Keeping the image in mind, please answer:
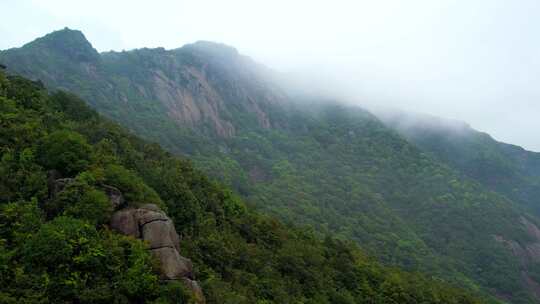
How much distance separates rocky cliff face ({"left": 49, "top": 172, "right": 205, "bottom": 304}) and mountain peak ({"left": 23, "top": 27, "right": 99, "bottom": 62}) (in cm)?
11035

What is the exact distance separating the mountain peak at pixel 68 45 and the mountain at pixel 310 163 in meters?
0.39

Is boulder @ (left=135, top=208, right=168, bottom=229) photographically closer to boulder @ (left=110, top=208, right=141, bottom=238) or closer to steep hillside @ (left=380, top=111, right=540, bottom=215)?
boulder @ (left=110, top=208, right=141, bottom=238)

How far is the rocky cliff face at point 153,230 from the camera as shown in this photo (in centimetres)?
2214

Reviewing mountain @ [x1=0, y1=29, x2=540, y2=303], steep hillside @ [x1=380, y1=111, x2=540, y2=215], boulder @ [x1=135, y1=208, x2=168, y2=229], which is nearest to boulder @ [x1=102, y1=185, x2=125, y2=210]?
boulder @ [x1=135, y1=208, x2=168, y2=229]

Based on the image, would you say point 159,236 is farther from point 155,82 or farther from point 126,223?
point 155,82

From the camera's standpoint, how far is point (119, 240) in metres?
21.9

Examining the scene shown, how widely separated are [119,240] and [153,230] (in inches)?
79.0

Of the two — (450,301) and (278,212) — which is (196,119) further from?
(450,301)

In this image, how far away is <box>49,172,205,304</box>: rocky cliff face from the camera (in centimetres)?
2214

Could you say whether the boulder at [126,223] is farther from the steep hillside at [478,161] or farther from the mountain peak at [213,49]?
the steep hillside at [478,161]

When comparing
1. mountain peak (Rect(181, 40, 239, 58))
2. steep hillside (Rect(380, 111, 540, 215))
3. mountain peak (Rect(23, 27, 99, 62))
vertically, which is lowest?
steep hillside (Rect(380, 111, 540, 215))

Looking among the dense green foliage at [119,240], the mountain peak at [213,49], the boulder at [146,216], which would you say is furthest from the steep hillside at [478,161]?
the boulder at [146,216]

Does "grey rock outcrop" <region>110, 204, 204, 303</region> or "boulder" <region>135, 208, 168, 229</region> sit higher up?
"boulder" <region>135, 208, 168, 229</region>

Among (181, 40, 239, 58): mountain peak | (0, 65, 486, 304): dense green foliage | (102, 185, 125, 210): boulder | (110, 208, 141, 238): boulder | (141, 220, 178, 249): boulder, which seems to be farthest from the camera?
(181, 40, 239, 58): mountain peak
